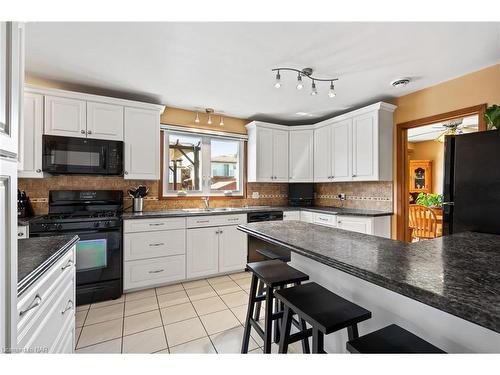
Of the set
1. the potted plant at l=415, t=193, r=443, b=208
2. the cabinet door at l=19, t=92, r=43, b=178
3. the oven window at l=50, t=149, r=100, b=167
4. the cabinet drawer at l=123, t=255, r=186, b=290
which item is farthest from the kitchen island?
the potted plant at l=415, t=193, r=443, b=208

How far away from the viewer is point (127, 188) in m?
3.20

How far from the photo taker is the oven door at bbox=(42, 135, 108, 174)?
99.8 inches

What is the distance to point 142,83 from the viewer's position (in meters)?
2.73

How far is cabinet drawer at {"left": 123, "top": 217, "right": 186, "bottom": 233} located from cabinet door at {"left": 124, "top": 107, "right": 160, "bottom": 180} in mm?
604

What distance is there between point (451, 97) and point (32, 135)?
455 centimetres

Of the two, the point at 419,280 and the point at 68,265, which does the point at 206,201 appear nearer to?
the point at 68,265

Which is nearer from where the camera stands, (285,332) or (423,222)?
(285,332)

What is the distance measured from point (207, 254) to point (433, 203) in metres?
5.40

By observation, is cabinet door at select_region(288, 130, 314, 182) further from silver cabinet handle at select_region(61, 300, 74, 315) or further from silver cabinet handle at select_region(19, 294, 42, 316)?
silver cabinet handle at select_region(19, 294, 42, 316)

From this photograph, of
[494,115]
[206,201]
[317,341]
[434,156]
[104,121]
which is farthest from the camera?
[434,156]

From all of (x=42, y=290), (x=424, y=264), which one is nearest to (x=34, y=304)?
(x=42, y=290)

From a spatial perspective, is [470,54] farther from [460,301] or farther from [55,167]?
[55,167]

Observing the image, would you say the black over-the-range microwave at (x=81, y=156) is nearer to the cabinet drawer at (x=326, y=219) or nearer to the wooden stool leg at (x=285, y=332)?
the wooden stool leg at (x=285, y=332)

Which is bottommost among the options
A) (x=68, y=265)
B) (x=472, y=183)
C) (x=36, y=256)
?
(x=68, y=265)
